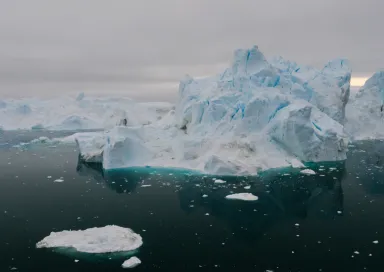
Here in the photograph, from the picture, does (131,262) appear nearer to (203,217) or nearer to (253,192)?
(203,217)

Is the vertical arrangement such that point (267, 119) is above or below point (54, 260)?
above

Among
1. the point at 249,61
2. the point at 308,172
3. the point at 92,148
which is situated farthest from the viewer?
the point at 249,61

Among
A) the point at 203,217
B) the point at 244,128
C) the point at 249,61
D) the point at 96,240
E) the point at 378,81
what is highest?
the point at 249,61

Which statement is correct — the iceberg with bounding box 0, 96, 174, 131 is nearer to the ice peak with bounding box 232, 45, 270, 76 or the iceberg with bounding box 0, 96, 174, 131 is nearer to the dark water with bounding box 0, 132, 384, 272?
the ice peak with bounding box 232, 45, 270, 76

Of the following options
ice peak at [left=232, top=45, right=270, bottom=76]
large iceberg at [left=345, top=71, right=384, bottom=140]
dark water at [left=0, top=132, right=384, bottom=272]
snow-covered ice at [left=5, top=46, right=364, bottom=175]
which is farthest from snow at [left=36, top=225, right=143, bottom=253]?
large iceberg at [left=345, top=71, right=384, bottom=140]

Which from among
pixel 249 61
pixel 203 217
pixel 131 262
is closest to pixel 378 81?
pixel 249 61

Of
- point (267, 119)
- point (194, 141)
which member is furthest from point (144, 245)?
point (267, 119)

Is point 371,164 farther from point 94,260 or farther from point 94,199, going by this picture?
point 94,260
